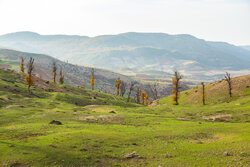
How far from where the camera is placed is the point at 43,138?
33.6 meters

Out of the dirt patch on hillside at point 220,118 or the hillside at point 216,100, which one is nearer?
the dirt patch on hillside at point 220,118

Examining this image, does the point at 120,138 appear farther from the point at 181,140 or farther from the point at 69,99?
the point at 69,99

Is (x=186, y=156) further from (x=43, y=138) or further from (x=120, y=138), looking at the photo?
(x=43, y=138)

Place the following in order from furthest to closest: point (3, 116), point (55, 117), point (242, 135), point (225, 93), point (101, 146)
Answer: point (225, 93)
point (55, 117)
point (3, 116)
point (242, 135)
point (101, 146)

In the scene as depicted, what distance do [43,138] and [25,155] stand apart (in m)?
7.74

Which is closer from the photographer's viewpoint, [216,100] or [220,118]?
[220,118]

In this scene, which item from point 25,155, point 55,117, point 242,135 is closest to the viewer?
point 25,155

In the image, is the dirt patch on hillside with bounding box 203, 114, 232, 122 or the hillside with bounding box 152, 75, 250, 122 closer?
the dirt patch on hillside with bounding box 203, 114, 232, 122

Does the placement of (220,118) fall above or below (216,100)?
below

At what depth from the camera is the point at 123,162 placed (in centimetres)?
2678

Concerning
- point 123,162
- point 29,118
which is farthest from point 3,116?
point 123,162

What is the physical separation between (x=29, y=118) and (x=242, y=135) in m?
44.3

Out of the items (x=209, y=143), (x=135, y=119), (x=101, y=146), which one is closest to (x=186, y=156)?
(x=209, y=143)

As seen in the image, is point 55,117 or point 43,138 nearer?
point 43,138
